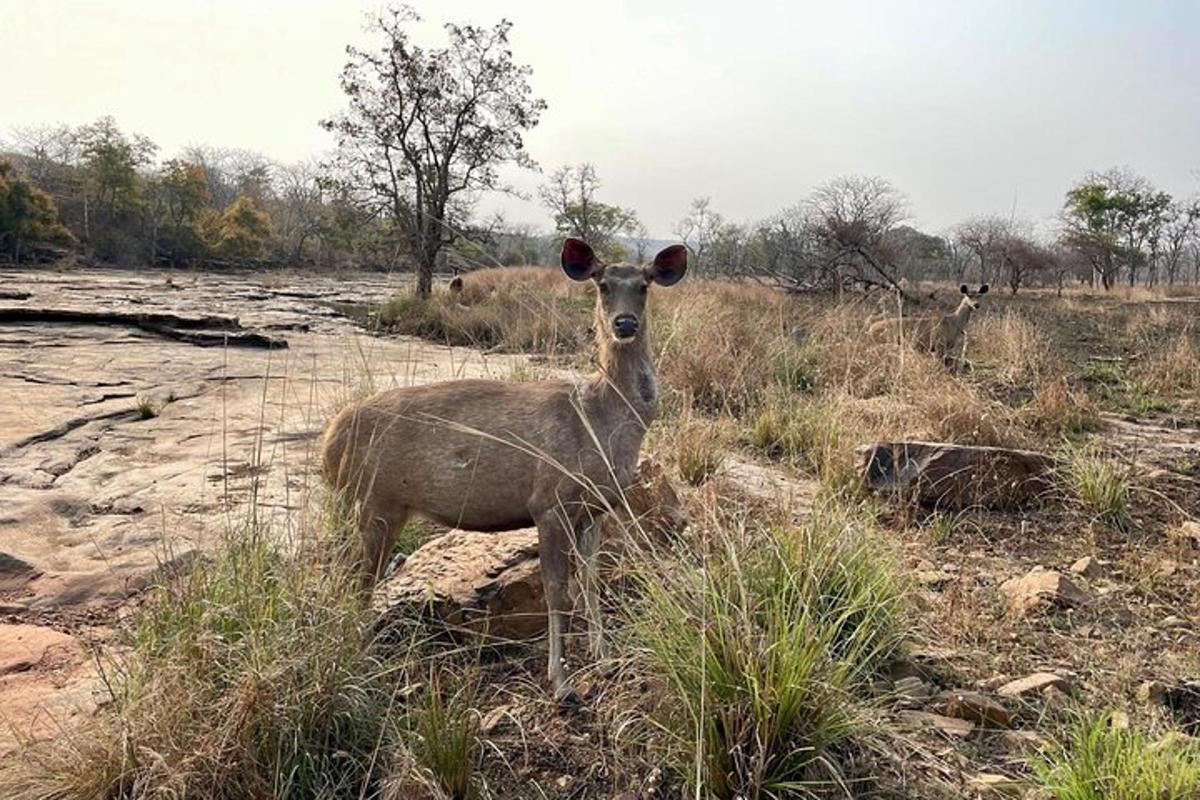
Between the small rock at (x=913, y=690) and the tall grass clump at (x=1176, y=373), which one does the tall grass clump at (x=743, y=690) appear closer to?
the small rock at (x=913, y=690)

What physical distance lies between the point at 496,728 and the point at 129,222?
53579 mm

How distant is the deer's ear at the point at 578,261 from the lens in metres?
3.32

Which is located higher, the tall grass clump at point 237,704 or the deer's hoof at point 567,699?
the tall grass clump at point 237,704

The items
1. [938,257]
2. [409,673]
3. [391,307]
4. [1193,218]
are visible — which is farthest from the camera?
[938,257]

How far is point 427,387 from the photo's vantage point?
3410 mm

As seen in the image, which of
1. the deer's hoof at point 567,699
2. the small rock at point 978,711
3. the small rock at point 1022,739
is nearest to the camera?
the small rock at point 1022,739

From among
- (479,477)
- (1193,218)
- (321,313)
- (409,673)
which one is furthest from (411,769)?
(1193,218)

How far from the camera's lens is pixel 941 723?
2.71m

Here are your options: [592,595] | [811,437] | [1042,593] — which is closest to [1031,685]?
[1042,593]

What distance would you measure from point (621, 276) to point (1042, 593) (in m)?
2.56

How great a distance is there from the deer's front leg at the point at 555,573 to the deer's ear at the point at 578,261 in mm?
1022

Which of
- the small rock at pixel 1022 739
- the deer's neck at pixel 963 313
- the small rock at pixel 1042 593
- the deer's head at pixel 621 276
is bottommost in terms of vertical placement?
the small rock at pixel 1022 739

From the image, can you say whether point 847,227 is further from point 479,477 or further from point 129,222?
point 129,222

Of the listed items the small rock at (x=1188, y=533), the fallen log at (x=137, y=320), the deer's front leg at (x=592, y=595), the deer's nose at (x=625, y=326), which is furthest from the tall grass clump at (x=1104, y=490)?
the fallen log at (x=137, y=320)
